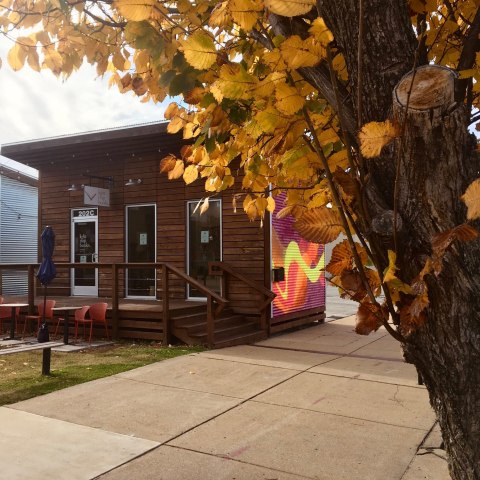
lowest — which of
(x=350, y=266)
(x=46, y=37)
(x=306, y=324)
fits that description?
(x=306, y=324)

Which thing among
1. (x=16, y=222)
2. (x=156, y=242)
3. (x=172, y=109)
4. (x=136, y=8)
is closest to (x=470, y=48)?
(x=136, y=8)

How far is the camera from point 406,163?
1640 millimetres

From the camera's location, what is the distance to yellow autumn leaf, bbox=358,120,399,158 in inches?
57.1

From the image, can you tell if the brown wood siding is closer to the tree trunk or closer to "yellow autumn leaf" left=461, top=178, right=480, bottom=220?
the tree trunk

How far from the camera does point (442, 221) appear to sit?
162cm

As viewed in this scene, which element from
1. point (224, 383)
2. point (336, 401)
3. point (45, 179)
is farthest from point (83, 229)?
point (336, 401)

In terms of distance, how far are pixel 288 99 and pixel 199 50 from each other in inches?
14.0

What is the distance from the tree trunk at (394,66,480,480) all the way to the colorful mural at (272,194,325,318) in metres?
8.61

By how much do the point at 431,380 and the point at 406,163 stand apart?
799 millimetres

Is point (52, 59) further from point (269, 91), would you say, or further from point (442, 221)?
point (442, 221)

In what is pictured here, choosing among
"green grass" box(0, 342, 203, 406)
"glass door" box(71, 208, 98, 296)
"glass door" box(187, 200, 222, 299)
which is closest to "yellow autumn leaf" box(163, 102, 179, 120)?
"green grass" box(0, 342, 203, 406)

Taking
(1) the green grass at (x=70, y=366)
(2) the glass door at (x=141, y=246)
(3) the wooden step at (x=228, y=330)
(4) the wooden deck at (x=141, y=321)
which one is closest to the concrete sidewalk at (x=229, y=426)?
(1) the green grass at (x=70, y=366)

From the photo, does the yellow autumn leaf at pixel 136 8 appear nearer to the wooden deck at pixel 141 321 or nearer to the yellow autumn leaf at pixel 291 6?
the yellow autumn leaf at pixel 291 6

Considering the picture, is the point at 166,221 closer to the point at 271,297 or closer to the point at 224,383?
the point at 271,297
